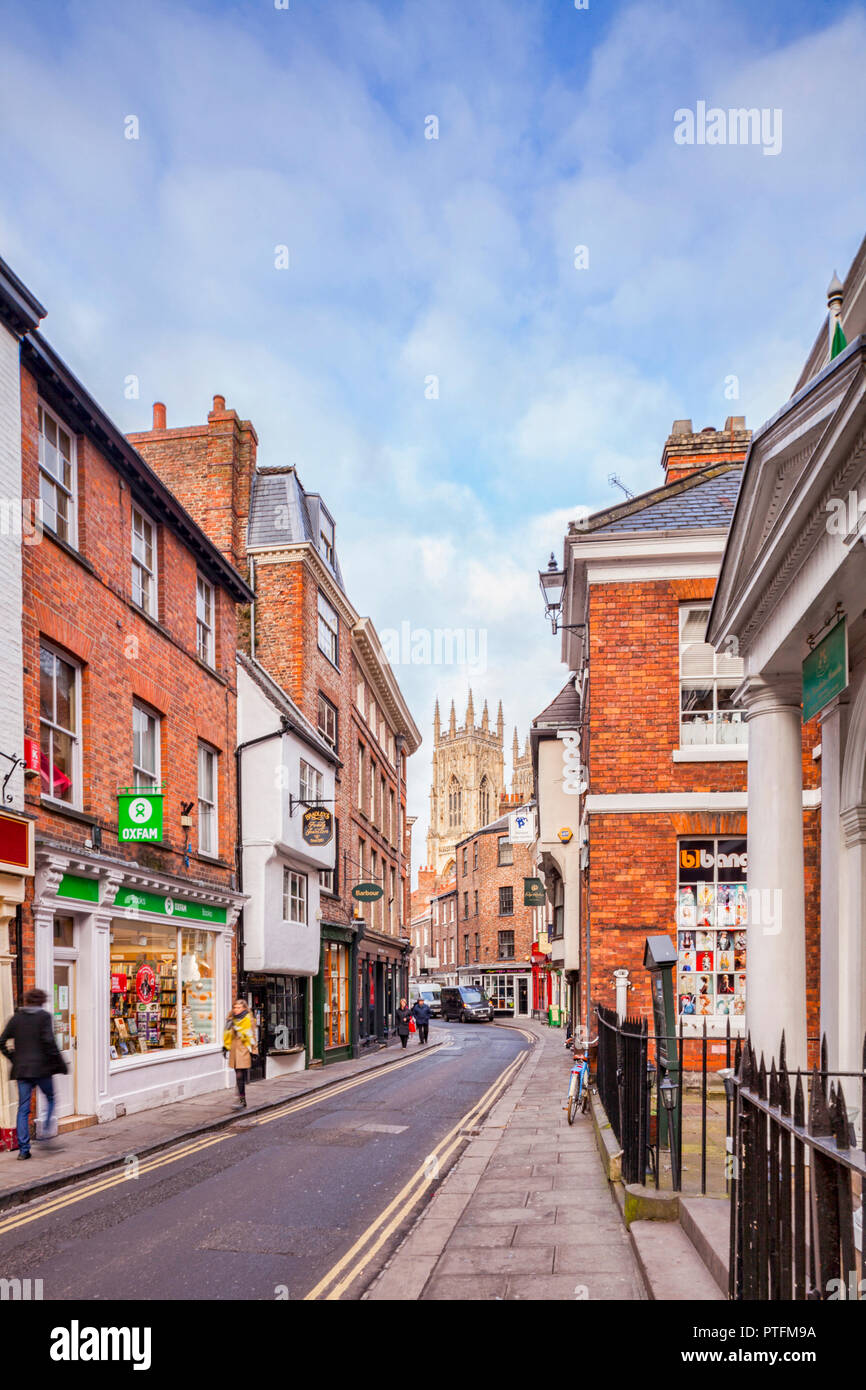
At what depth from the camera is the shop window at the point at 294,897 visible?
76.9ft

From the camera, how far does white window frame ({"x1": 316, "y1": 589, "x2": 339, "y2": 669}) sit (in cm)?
2861

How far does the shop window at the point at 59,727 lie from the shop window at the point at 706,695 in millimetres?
8053

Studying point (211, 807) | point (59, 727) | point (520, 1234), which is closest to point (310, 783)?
point (211, 807)

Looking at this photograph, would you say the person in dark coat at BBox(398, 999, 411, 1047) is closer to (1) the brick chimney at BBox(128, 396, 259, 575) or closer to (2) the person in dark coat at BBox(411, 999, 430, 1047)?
(2) the person in dark coat at BBox(411, 999, 430, 1047)

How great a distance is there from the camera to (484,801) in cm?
12331

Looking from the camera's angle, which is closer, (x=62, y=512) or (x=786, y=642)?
(x=786, y=642)

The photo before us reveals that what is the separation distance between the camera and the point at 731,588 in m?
9.05

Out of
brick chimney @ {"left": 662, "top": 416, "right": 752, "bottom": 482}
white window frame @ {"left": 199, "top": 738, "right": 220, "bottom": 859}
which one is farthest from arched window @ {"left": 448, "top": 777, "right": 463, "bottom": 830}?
brick chimney @ {"left": 662, "top": 416, "right": 752, "bottom": 482}

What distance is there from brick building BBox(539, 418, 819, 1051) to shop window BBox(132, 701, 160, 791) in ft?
22.2

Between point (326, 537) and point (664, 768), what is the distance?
61.1 ft

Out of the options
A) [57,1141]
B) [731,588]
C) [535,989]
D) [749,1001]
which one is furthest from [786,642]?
[535,989]
